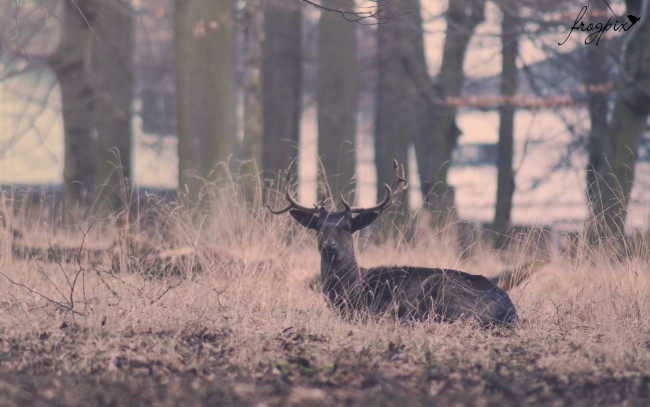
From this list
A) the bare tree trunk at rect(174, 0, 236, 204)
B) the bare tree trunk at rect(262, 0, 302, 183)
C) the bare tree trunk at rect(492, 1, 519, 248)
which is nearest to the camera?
the bare tree trunk at rect(174, 0, 236, 204)

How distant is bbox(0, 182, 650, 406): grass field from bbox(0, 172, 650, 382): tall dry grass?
0.02 m

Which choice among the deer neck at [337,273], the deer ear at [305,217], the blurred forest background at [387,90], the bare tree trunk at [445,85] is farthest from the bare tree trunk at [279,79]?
the deer neck at [337,273]

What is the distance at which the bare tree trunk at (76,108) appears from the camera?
1405 centimetres

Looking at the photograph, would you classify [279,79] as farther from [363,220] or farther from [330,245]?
[330,245]

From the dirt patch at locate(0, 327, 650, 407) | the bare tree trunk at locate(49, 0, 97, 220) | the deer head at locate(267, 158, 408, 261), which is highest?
the bare tree trunk at locate(49, 0, 97, 220)

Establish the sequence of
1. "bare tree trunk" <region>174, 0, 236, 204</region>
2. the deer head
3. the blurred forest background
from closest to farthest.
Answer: the deer head → "bare tree trunk" <region>174, 0, 236, 204</region> → the blurred forest background

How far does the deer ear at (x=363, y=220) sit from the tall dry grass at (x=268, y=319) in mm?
732

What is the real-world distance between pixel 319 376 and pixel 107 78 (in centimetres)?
1171

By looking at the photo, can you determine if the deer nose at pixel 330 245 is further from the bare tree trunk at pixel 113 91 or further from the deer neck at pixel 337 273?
the bare tree trunk at pixel 113 91

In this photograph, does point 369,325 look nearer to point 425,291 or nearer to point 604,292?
point 425,291

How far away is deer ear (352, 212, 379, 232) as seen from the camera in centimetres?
714

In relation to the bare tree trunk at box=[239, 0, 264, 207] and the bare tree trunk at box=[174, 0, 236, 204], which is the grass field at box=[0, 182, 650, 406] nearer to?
the bare tree trunk at box=[174, 0, 236, 204]

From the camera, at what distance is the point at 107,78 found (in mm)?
14992

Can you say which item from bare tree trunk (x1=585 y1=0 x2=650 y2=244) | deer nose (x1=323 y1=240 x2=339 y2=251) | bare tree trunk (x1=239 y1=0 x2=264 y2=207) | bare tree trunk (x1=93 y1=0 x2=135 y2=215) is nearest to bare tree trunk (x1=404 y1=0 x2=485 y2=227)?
bare tree trunk (x1=585 y1=0 x2=650 y2=244)
